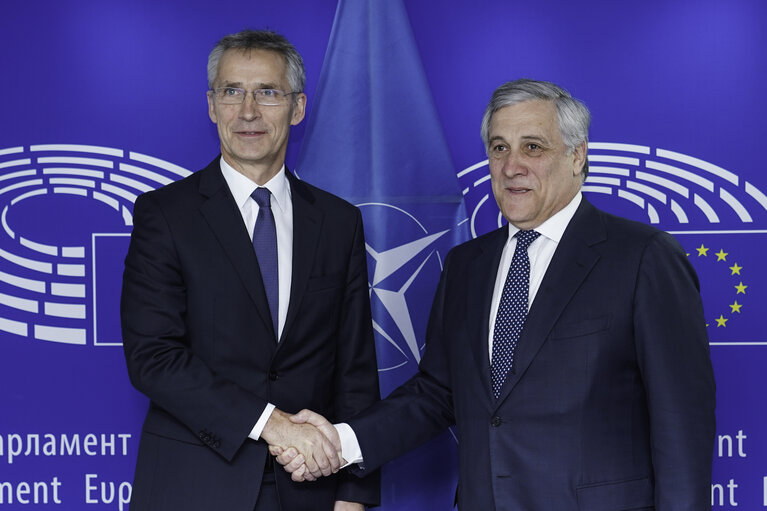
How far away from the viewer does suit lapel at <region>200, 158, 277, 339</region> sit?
6.73 ft

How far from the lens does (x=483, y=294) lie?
2.09 m

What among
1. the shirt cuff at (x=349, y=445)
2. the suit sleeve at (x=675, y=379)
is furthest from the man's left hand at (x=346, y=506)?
the suit sleeve at (x=675, y=379)

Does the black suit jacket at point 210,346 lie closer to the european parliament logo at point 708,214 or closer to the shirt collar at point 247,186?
the shirt collar at point 247,186

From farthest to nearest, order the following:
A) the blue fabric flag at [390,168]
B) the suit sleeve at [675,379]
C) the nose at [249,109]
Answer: the blue fabric flag at [390,168]
the nose at [249,109]
the suit sleeve at [675,379]

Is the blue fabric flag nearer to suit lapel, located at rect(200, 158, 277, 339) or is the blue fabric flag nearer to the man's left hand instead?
the man's left hand

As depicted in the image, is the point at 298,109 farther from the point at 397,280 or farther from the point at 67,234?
the point at 67,234

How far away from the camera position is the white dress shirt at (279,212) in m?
2.14

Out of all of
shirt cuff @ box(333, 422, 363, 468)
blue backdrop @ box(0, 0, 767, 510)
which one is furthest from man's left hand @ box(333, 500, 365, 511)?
blue backdrop @ box(0, 0, 767, 510)

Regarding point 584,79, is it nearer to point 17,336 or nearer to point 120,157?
point 120,157

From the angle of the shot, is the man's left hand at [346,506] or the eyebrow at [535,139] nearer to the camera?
the eyebrow at [535,139]

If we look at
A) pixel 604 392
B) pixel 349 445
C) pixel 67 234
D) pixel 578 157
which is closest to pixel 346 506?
pixel 349 445

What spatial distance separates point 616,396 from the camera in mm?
1865

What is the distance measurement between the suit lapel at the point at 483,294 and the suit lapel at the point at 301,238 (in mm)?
440

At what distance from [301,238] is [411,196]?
0.63 meters
